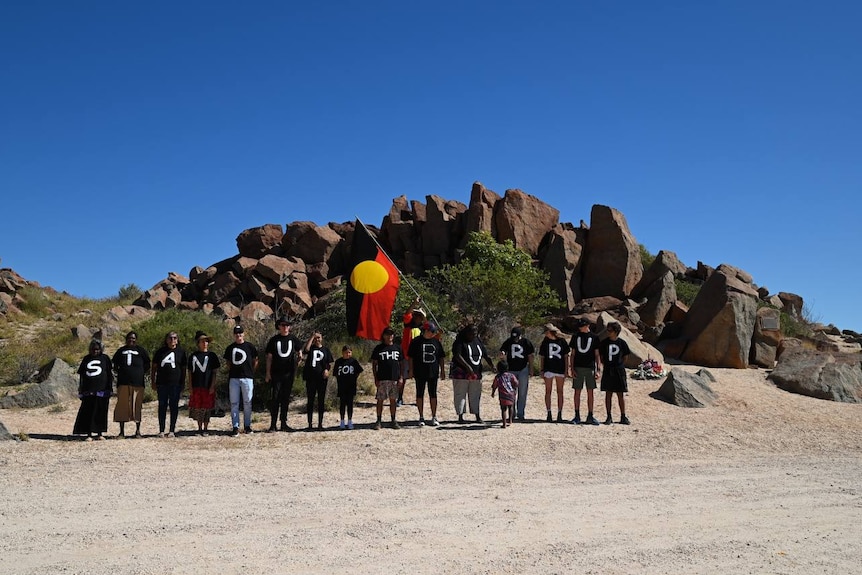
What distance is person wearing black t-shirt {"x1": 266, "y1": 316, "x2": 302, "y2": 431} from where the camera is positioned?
43.4 feet

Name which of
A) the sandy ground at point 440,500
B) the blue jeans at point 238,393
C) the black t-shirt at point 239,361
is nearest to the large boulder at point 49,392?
the sandy ground at point 440,500

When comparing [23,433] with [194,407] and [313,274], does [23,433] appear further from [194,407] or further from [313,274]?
[313,274]

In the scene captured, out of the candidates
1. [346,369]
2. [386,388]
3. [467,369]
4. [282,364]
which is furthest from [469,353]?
[282,364]

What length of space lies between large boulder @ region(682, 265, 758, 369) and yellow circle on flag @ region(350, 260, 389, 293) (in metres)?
12.0

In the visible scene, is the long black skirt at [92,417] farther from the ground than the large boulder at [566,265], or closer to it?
closer to it

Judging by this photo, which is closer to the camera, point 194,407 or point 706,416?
point 194,407

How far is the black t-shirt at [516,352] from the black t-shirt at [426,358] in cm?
144

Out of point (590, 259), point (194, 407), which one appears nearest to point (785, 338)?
point (590, 259)

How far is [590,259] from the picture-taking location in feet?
118

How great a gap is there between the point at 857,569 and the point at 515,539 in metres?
2.85

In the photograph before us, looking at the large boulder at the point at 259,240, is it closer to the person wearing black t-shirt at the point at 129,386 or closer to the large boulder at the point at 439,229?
the large boulder at the point at 439,229

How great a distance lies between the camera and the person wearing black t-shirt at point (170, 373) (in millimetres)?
12797

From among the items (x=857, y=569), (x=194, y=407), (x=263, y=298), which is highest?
(x=263, y=298)

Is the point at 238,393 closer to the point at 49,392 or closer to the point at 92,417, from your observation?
the point at 92,417
